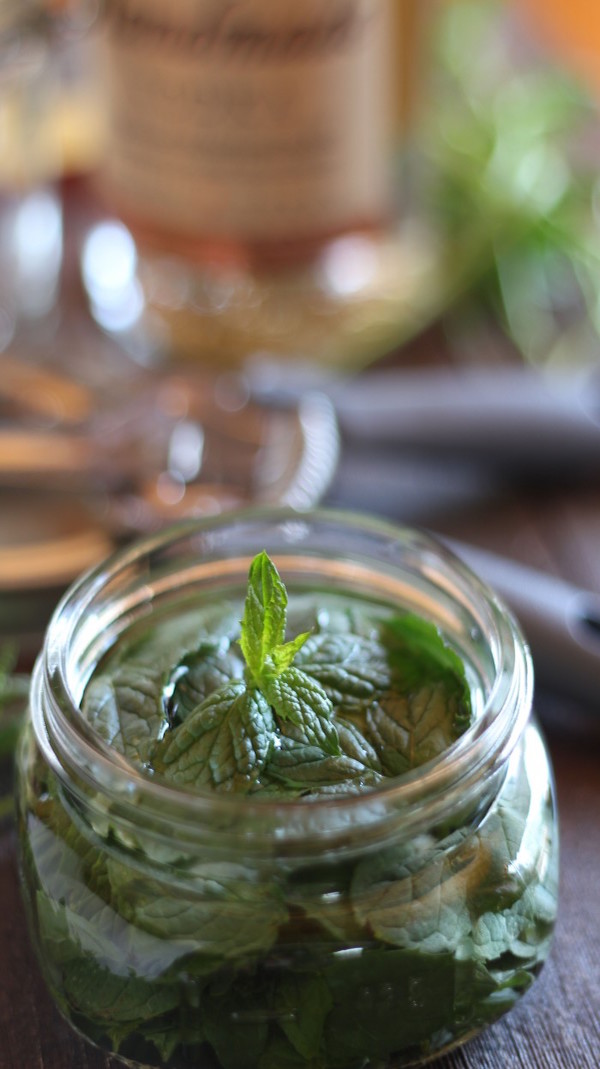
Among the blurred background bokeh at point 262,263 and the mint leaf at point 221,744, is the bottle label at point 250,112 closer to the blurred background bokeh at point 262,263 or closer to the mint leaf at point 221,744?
the blurred background bokeh at point 262,263

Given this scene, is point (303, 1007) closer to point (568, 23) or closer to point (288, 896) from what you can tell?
point (288, 896)

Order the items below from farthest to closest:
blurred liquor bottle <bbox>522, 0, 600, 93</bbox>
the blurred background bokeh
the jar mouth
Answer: blurred liquor bottle <bbox>522, 0, 600, 93</bbox>
the blurred background bokeh
the jar mouth

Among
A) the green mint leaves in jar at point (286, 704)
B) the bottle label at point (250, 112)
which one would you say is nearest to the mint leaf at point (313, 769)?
the green mint leaves in jar at point (286, 704)

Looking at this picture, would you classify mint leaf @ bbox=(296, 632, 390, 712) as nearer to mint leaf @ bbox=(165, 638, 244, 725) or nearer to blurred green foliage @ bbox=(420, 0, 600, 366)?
mint leaf @ bbox=(165, 638, 244, 725)

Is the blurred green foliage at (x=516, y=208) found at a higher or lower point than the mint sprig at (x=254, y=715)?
lower

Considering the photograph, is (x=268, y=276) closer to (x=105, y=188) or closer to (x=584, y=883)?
(x=105, y=188)

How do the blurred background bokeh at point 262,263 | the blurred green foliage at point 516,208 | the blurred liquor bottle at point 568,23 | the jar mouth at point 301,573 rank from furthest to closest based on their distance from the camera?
the blurred liquor bottle at point 568,23 → the blurred green foliage at point 516,208 → the blurred background bokeh at point 262,263 → the jar mouth at point 301,573

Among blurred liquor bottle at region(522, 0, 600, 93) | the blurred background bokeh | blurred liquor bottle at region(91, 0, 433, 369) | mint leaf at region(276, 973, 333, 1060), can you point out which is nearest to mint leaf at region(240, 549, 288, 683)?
mint leaf at region(276, 973, 333, 1060)
